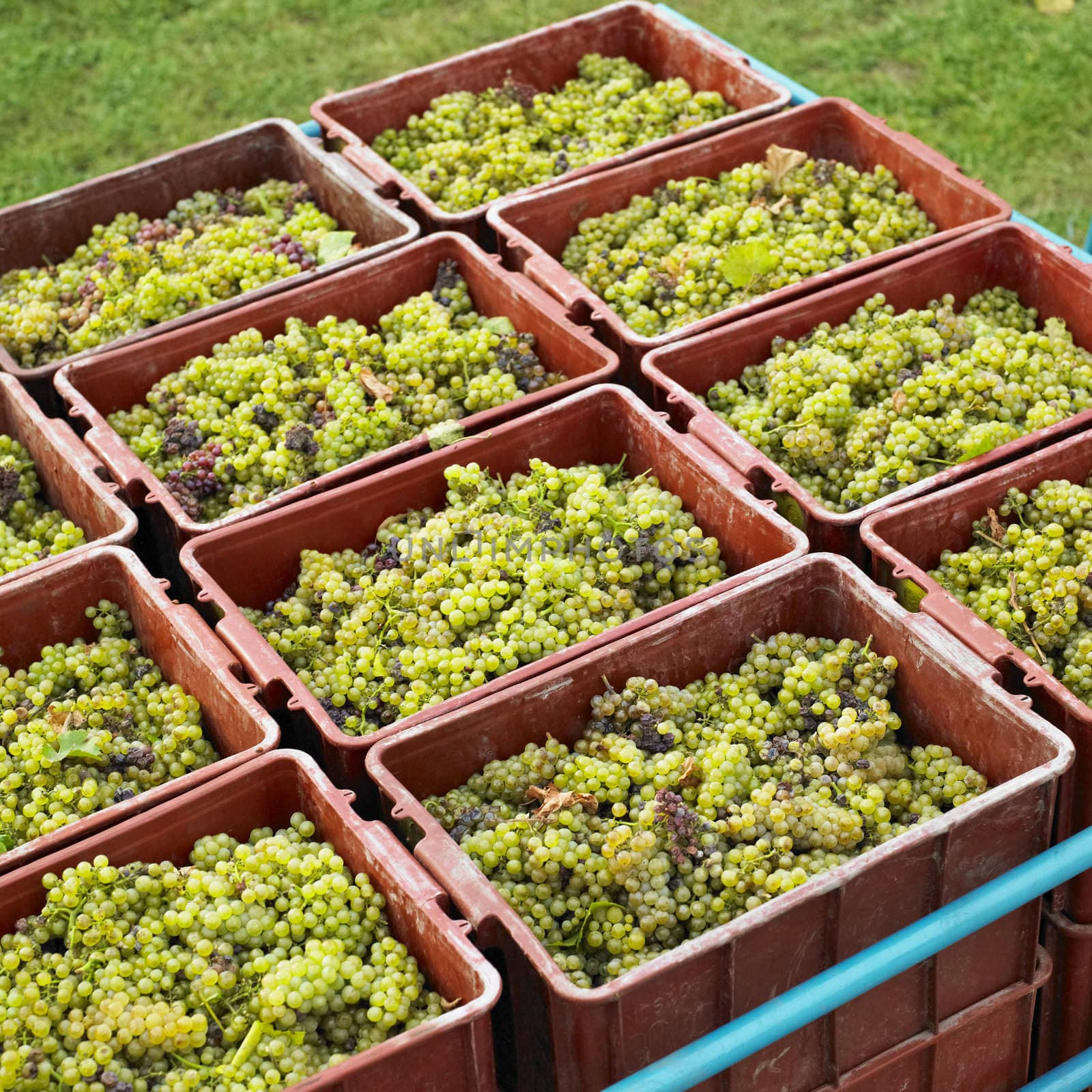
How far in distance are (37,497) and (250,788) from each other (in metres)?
1.06

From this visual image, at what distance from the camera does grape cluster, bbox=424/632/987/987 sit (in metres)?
2.00

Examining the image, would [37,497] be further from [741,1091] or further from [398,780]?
[741,1091]

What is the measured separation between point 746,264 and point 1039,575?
0.98 metres

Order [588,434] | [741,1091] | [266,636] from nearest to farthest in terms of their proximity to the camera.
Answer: [741,1091] → [266,636] → [588,434]

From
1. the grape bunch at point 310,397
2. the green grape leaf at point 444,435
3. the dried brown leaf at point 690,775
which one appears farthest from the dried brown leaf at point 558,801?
the grape bunch at point 310,397

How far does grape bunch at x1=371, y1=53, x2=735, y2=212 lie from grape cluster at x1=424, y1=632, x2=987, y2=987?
1.54 meters

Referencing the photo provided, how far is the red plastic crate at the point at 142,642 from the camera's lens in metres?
2.09

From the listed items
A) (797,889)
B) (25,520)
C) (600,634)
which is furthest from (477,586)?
(25,520)

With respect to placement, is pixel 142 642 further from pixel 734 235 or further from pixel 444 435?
pixel 734 235

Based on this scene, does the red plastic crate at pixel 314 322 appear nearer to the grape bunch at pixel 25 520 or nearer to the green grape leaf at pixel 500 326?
the green grape leaf at pixel 500 326

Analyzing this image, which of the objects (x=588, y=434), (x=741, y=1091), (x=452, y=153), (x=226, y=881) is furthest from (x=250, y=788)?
(x=452, y=153)

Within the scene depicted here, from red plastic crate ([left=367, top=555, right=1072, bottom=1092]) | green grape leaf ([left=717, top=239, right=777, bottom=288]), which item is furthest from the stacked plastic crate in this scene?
green grape leaf ([left=717, top=239, right=777, bottom=288])

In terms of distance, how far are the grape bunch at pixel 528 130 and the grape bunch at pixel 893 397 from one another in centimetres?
89

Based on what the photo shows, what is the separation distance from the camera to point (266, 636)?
2453mm
